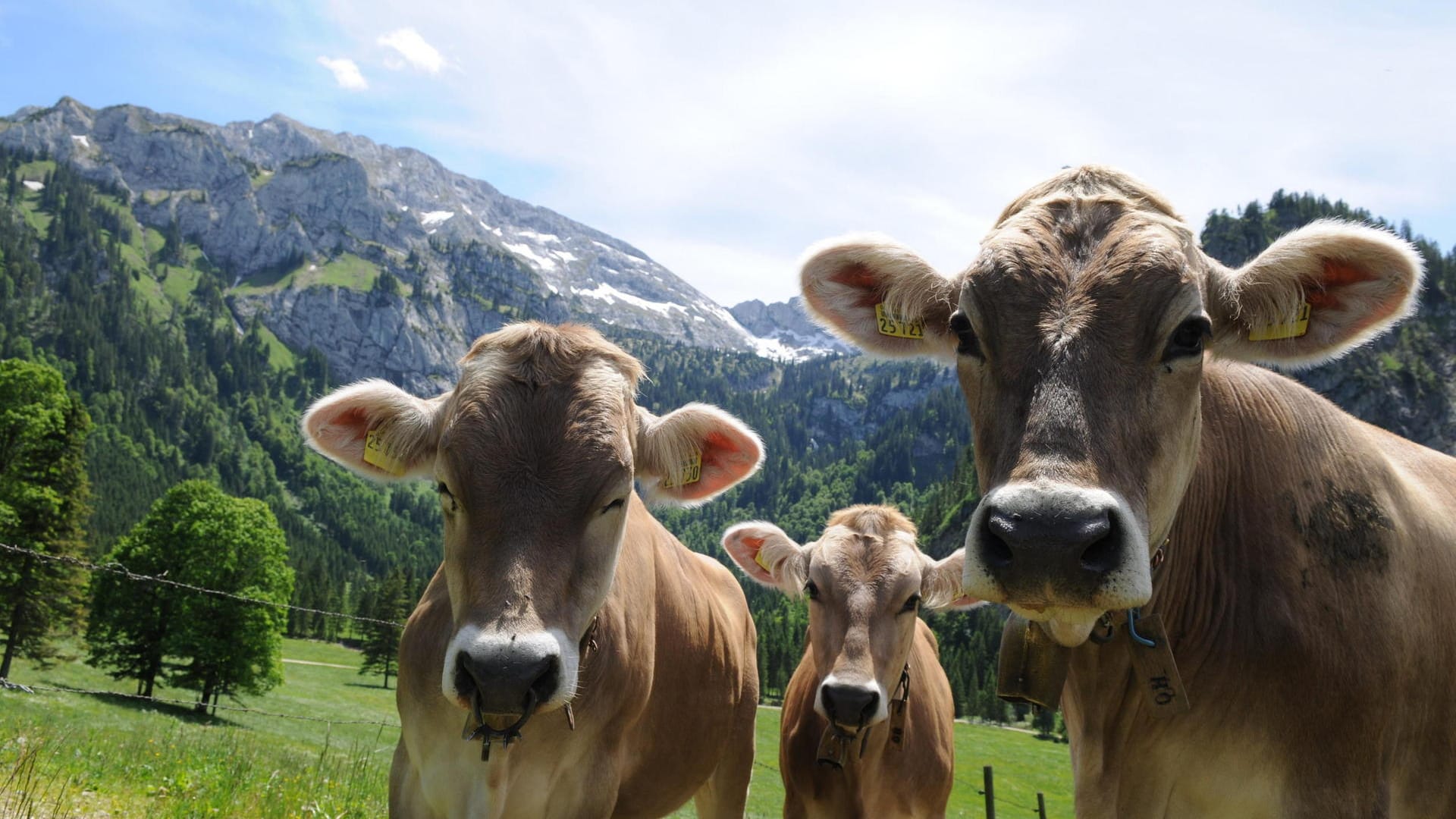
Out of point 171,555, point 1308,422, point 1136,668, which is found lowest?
point 171,555

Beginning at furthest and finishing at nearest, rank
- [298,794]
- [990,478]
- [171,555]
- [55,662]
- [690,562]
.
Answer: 1. [171,555]
2. [55,662]
3. [298,794]
4. [690,562]
5. [990,478]

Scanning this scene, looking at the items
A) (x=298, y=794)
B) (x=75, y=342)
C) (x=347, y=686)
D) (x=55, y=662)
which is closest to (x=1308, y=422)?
(x=298, y=794)

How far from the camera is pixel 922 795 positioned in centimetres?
784

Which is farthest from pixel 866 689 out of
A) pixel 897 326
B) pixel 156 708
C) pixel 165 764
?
pixel 156 708

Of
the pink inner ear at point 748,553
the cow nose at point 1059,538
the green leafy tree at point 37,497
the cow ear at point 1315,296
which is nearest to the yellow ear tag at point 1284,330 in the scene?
the cow ear at point 1315,296

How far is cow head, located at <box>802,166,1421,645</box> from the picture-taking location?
2605 millimetres

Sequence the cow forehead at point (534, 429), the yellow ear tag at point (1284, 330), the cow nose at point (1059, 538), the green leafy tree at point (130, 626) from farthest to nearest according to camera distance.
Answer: the green leafy tree at point (130, 626)
the cow forehead at point (534, 429)
the yellow ear tag at point (1284, 330)
the cow nose at point (1059, 538)

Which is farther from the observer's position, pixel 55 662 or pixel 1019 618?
pixel 55 662

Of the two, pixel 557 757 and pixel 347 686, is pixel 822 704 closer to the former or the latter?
pixel 557 757

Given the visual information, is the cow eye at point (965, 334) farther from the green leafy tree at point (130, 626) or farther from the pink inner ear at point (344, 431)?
the green leafy tree at point (130, 626)

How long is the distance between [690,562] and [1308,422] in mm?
4941

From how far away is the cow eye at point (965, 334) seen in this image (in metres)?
3.39

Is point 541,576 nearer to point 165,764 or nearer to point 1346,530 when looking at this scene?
point 1346,530

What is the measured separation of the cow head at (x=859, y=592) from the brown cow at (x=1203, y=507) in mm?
2852
